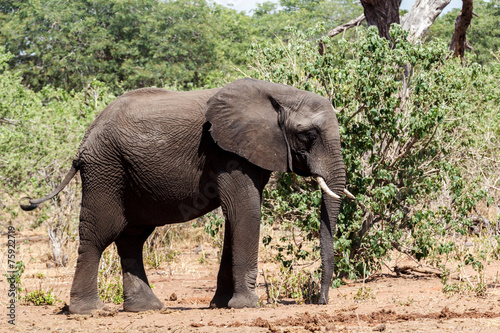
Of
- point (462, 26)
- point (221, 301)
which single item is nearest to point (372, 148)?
point (221, 301)

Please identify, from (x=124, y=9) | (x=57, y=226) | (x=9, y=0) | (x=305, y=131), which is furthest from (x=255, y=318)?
(x=9, y=0)

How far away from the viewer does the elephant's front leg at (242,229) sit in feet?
22.0

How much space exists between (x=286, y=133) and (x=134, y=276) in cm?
224

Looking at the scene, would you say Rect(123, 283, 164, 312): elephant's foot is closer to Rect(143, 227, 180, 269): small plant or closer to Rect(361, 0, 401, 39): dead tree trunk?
Rect(143, 227, 180, 269): small plant

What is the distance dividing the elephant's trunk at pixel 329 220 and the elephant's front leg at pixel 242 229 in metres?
0.65

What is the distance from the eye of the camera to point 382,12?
11.1 metres

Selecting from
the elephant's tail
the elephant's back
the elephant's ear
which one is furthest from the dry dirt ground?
the elephant's ear

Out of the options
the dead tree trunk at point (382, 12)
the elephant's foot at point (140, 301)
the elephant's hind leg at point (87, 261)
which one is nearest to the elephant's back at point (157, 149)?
the elephant's hind leg at point (87, 261)

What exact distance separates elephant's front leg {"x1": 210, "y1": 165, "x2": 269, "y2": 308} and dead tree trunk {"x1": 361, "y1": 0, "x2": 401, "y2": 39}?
535 centimetres

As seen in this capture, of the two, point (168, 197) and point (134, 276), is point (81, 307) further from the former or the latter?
point (168, 197)

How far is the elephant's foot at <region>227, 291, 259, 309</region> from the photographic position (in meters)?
6.71

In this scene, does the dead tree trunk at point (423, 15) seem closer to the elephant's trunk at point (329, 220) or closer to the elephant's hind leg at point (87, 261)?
the elephant's trunk at point (329, 220)

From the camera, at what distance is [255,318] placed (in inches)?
242

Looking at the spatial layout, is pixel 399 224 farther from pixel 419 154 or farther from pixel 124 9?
pixel 124 9
